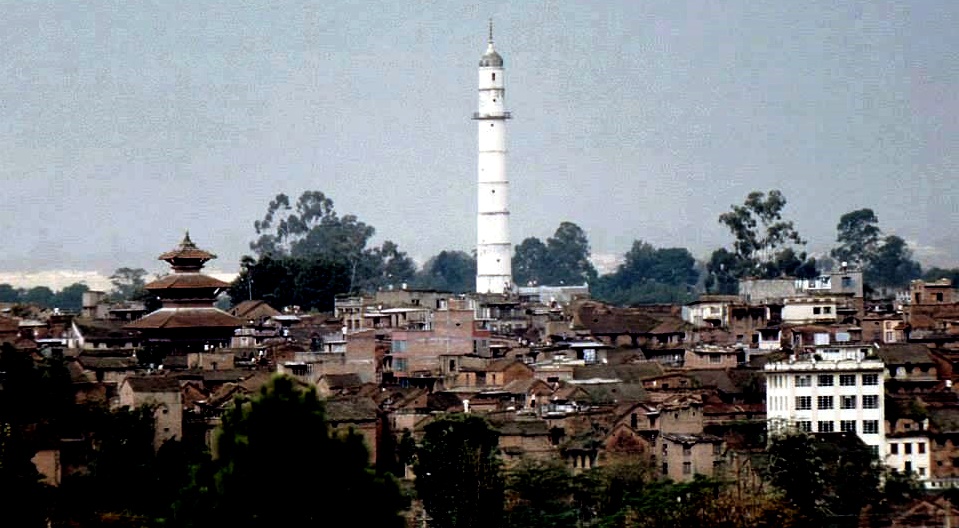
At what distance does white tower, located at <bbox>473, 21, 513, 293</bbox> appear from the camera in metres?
70.7

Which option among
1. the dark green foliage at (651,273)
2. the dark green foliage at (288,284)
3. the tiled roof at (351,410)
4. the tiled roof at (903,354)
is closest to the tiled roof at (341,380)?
the tiled roof at (351,410)

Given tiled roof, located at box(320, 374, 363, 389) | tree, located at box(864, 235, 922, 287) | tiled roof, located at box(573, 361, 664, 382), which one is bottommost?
tiled roof, located at box(320, 374, 363, 389)

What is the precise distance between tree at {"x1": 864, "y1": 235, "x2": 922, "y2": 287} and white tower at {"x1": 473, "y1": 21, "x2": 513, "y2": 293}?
10954 mm

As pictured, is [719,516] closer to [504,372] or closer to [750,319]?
[504,372]

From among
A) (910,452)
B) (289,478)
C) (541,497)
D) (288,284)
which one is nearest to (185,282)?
(288,284)

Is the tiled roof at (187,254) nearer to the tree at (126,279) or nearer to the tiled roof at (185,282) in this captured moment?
the tiled roof at (185,282)

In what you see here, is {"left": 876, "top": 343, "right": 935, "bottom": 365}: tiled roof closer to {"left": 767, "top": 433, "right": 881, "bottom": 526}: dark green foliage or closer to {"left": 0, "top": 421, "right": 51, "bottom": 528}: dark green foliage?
{"left": 767, "top": 433, "right": 881, "bottom": 526}: dark green foliage

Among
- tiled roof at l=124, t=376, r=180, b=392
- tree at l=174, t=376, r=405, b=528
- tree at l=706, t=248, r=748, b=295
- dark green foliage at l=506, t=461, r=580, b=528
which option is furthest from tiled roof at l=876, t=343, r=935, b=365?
tree at l=706, t=248, r=748, b=295

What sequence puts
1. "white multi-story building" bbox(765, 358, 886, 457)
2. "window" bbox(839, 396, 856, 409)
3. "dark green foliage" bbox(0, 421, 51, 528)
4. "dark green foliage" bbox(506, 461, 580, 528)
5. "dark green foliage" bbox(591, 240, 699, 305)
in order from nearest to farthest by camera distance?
"dark green foliage" bbox(0, 421, 51, 528) < "dark green foliage" bbox(506, 461, 580, 528) < "white multi-story building" bbox(765, 358, 886, 457) < "window" bbox(839, 396, 856, 409) < "dark green foliage" bbox(591, 240, 699, 305)

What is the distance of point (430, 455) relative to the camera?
33625mm

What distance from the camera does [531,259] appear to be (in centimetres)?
8831

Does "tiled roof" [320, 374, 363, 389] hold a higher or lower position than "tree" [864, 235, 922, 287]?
lower

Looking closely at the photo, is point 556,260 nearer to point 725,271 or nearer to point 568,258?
point 568,258

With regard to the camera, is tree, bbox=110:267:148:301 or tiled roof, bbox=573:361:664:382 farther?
tree, bbox=110:267:148:301
